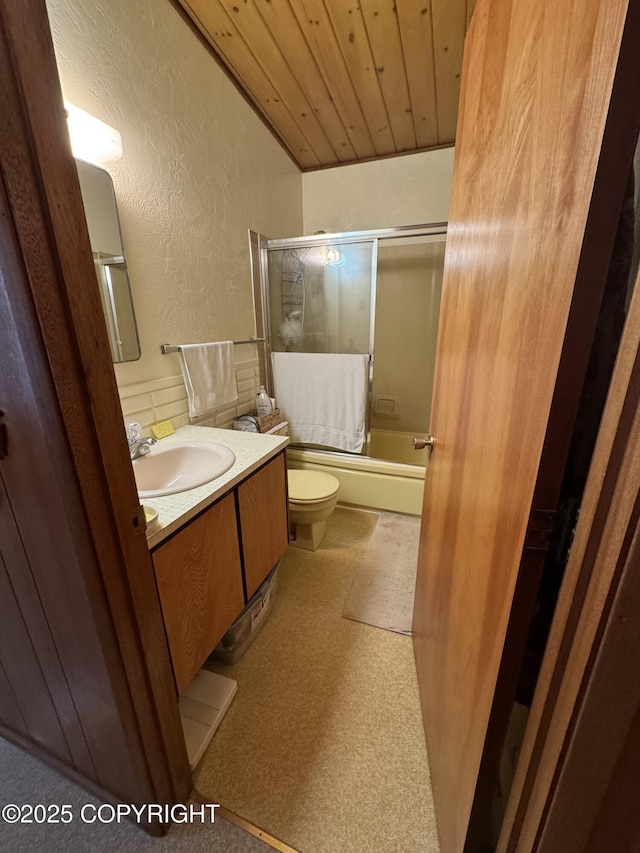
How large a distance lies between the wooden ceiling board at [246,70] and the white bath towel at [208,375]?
1.31m

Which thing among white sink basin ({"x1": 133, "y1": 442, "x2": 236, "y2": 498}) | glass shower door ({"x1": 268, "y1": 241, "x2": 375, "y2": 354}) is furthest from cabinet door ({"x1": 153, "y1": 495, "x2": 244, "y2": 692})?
glass shower door ({"x1": 268, "y1": 241, "x2": 375, "y2": 354})

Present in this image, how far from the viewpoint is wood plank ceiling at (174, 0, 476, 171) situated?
136cm

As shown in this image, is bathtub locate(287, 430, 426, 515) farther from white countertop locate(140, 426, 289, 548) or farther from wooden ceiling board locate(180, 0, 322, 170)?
wooden ceiling board locate(180, 0, 322, 170)

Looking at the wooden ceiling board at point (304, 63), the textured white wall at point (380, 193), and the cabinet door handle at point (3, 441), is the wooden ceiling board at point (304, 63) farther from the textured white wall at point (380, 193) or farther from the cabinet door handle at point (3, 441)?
the cabinet door handle at point (3, 441)

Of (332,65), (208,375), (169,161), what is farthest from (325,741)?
(332,65)

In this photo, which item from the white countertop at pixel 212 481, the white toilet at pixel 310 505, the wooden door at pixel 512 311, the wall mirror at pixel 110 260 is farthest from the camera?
the white toilet at pixel 310 505

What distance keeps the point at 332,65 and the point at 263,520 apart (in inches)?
85.2

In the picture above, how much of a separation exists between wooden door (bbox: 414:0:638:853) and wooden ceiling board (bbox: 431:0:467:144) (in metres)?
0.93

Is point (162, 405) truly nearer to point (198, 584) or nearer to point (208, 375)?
point (208, 375)

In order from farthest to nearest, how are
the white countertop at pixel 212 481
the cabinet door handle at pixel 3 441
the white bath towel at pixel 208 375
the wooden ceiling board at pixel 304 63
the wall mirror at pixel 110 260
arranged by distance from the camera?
the white bath towel at pixel 208 375
the wooden ceiling board at pixel 304 63
the wall mirror at pixel 110 260
the white countertop at pixel 212 481
the cabinet door handle at pixel 3 441

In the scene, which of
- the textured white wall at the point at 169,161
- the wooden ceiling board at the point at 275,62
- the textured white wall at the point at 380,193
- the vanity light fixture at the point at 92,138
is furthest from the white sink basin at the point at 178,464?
the textured white wall at the point at 380,193

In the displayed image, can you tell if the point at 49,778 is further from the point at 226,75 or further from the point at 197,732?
the point at 226,75

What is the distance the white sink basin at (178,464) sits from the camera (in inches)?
47.8

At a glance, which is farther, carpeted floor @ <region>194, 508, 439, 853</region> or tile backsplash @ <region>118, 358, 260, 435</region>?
tile backsplash @ <region>118, 358, 260, 435</region>
